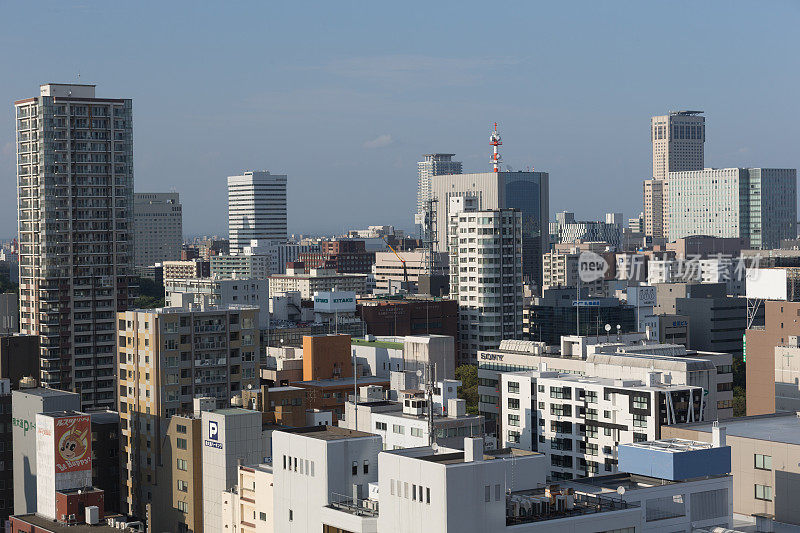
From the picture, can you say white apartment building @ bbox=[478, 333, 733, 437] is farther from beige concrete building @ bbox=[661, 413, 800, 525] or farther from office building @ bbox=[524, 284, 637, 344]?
office building @ bbox=[524, 284, 637, 344]

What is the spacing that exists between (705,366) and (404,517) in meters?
39.1

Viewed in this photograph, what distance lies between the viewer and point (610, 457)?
6625 centimetres

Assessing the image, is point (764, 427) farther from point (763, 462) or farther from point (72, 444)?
point (72, 444)

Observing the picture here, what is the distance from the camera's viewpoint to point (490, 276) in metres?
127

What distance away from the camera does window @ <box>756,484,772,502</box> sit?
52.7 m

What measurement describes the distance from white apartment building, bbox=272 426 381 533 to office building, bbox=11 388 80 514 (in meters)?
24.7

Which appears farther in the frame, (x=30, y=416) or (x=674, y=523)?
(x=30, y=416)

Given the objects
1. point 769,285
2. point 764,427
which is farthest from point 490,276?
point 764,427

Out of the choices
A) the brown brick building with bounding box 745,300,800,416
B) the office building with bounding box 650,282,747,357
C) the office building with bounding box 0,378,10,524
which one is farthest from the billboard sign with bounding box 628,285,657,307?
the office building with bounding box 0,378,10,524

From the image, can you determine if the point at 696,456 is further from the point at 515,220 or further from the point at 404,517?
the point at 515,220

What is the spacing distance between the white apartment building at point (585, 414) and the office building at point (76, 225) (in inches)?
A: 1651

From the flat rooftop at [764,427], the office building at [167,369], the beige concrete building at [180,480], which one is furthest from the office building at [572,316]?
the beige concrete building at [180,480]

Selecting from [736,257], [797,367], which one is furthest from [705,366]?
[736,257]

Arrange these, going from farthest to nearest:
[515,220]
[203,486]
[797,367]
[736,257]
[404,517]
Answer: [736,257] → [515,220] → [797,367] → [203,486] → [404,517]
